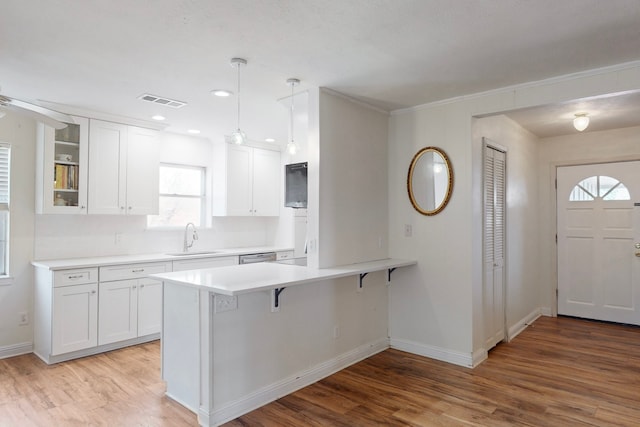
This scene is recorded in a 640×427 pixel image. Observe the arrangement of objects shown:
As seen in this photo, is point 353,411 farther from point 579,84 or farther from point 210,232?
point 210,232

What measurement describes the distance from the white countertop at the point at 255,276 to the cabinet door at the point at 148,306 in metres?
1.36

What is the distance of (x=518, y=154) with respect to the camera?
4.85 metres

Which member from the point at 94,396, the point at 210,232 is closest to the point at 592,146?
the point at 210,232

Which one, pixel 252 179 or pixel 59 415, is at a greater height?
pixel 252 179

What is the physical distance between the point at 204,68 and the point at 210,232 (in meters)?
3.02

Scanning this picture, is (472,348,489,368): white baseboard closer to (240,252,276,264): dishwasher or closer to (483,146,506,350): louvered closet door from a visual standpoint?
(483,146,506,350): louvered closet door

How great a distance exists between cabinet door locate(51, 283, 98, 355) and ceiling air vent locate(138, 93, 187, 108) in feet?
6.10

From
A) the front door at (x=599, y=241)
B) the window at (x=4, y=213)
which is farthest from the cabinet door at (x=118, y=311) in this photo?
the front door at (x=599, y=241)

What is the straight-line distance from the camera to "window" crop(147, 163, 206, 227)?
5199 millimetres

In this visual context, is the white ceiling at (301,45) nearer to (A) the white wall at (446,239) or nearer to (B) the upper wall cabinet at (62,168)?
(A) the white wall at (446,239)

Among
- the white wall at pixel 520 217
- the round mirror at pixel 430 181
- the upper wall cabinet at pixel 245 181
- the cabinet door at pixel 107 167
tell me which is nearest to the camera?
the round mirror at pixel 430 181

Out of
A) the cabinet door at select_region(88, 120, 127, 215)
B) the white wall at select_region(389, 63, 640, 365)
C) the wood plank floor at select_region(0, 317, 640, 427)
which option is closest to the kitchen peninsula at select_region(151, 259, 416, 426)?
the wood plank floor at select_region(0, 317, 640, 427)

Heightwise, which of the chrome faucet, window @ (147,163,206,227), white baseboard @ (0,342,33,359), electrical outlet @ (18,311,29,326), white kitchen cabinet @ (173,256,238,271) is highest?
window @ (147,163,206,227)

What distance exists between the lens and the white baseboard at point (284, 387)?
2645 millimetres
